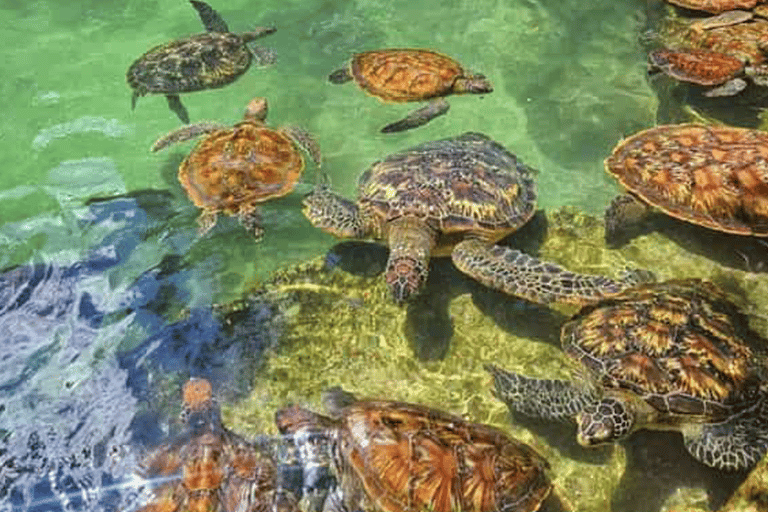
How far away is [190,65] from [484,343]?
4778 millimetres

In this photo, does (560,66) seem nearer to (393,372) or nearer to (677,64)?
(677,64)

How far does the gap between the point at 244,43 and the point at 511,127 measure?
11.2 ft

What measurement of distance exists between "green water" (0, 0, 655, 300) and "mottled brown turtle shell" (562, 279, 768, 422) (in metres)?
1.83

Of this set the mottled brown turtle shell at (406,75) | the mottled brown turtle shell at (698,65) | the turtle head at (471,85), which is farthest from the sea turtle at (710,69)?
the mottled brown turtle shell at (406,75)

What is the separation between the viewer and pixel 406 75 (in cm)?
743

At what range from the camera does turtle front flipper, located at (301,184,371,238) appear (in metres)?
5.75

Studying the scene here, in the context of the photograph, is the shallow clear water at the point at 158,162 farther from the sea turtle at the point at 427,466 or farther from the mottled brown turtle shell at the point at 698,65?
the sea turtle at the point at 427,466

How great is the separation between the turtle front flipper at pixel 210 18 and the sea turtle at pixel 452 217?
3.74 meters

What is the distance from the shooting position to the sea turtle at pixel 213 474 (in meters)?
4.05

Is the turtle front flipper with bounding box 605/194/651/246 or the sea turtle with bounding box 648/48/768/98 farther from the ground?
the sea turtle with bounding box 648/48/768/98

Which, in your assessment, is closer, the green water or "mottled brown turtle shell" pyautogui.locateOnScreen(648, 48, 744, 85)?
the green water

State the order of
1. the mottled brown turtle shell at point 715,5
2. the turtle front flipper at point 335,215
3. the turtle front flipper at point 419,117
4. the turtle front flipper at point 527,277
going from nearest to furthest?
the turtle front flipper at point 527,277 → the turtle front flipper at point 335,215 → the turtle front flipper at point 419,117 → the mottled brown turtle shell at point 715,5

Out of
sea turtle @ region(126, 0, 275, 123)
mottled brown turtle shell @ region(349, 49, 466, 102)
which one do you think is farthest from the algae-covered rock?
sea turtle @ region(126, 0, 275, 123)

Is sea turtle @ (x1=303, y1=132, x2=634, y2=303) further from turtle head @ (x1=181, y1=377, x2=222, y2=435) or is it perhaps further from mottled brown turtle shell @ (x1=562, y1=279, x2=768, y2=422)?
turtle head @ (x1=181, y1=377, x2=222, y2=435)
